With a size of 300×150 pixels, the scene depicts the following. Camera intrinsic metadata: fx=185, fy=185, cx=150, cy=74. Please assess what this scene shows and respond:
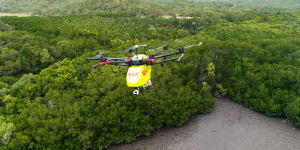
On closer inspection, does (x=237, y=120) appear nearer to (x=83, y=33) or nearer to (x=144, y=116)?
(x=144, y=116)

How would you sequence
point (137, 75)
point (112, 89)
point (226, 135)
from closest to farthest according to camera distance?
point (137, 75) < point (226, 135) < point (112, 89)

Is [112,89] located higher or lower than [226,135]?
higher

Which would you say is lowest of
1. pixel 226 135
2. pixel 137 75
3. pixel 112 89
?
pixel 226 135

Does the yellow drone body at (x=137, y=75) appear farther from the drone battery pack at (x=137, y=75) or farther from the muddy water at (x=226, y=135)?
the muddy water at (x=226, y=135)

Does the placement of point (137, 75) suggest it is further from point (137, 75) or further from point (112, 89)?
point (112, 89)

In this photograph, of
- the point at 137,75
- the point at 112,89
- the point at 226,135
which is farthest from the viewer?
the point at 112,89

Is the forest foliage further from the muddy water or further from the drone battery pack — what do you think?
the drone battery pack

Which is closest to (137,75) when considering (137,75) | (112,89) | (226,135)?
(137,75)
